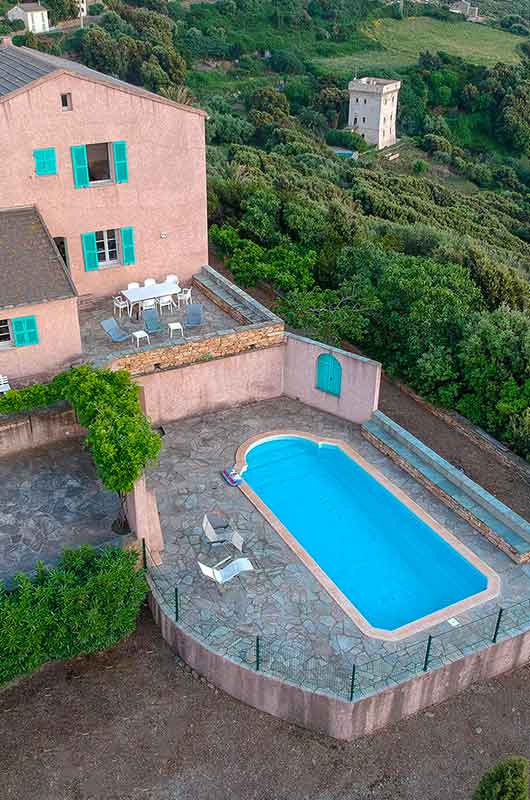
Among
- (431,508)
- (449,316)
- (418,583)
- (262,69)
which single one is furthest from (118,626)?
(262,69)

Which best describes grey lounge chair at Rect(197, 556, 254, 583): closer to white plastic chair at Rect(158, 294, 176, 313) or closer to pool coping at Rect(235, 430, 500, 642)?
pool coping at Rect(235, 430, 500, 642)

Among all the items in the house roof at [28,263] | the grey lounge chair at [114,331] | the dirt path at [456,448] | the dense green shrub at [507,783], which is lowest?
the dirt path at [456,448]

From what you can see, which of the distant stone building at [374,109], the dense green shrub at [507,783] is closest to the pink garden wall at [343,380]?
the dense green shrub at [507,783]

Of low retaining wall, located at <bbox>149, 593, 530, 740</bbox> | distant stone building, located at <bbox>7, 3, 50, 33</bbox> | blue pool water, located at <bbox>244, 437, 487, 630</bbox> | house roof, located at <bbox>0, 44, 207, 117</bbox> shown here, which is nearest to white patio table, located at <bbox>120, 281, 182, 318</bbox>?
house roof, located at <bbox>0, 44, 207, 117</bbox>

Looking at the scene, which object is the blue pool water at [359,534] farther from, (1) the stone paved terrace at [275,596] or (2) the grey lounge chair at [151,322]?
(2) the grey lounge chair at [151,322]

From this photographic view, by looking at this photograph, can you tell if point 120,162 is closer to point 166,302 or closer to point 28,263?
point 166,302

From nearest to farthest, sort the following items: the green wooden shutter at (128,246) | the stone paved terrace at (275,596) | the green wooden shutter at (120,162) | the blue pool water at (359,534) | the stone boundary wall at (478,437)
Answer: the stone paved terrace at (275,596)
the blue pool water at (359,534)
the stone boundary wall at (478,437)
the green wooden shutter at (120,162)
the green wooden shutter at (128,246)
